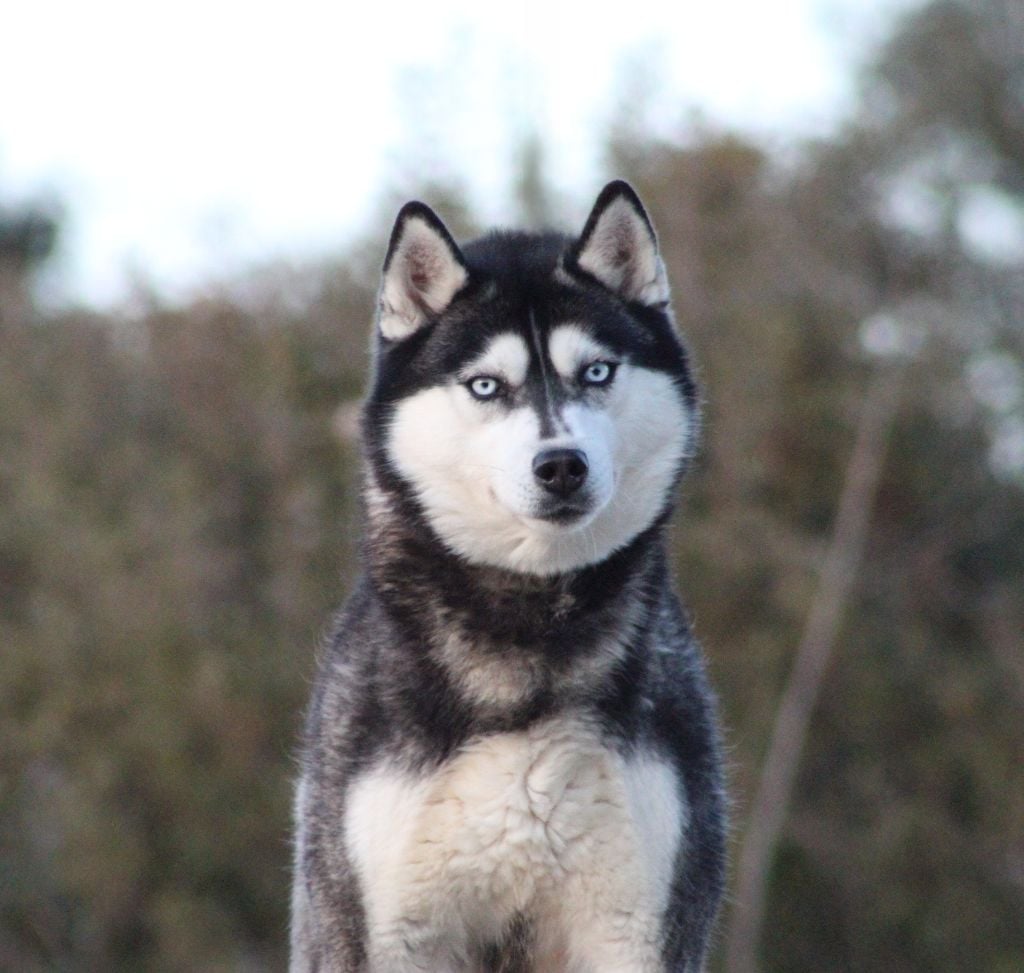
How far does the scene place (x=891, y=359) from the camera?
18750 millimetres

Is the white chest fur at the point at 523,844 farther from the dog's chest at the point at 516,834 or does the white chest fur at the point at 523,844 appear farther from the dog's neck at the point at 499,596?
the dog's neck at the point at 499,596

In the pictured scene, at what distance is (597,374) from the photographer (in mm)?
5164

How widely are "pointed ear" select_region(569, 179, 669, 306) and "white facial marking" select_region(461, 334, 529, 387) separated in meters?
0.37

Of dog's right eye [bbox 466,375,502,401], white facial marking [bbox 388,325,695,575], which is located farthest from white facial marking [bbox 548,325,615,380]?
dog's right eye [bbox 466,375,502,401]

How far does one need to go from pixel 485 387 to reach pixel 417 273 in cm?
46

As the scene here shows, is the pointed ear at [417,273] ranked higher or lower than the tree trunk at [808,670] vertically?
higher

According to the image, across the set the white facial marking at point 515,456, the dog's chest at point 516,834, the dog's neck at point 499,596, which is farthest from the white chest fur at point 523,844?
the white facial marking at point 515,456

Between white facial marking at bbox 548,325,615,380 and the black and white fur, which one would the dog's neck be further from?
white facial marking at bbox 548,325,615,380

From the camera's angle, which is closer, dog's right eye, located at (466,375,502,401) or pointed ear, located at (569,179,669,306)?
dog's right eye, located at (466,375,502,401)

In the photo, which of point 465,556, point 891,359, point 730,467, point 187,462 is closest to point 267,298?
point 187,462

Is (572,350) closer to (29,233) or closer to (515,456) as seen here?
(515,456)

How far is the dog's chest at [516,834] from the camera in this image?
4.86m

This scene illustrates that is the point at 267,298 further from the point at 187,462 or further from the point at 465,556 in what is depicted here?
the point at 465,556

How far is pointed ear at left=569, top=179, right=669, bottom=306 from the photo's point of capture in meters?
5.35
